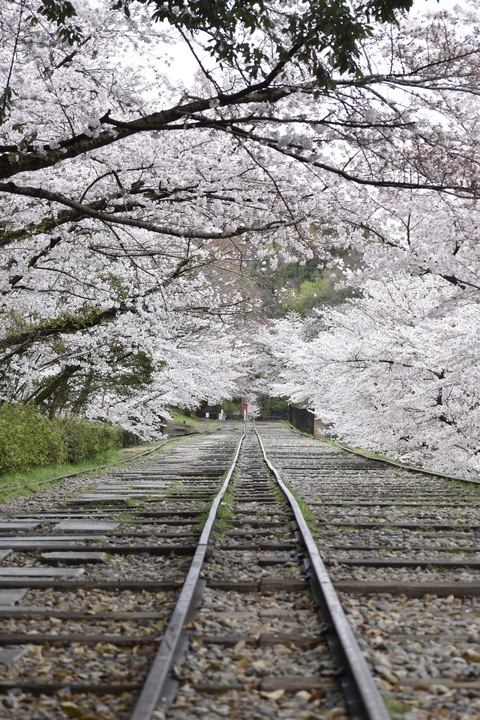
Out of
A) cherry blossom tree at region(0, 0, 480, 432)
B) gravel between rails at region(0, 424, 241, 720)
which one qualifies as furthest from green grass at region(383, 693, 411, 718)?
cherry blossom tree at region(0, 0, 480, 432)

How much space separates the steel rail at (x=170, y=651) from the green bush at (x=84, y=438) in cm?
1269

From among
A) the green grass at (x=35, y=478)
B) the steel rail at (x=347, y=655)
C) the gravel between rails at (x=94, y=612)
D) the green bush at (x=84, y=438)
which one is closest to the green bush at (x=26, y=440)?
the green grass at (x=35, y=478)

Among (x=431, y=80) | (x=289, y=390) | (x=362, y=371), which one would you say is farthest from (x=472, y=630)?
(x=289, y=390)

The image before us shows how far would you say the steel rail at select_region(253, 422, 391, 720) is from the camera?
3.23 metres

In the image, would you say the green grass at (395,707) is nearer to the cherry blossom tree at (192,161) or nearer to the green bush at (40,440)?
the cherry blossom tree at (192,161)

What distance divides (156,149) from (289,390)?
38.6 m

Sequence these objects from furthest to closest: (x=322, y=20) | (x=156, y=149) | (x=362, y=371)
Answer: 1. (x=362, y=371)
2. (x=156, y=149)
3. (x=322, y=20)

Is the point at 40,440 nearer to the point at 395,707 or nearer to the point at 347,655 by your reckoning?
the point at 347,655

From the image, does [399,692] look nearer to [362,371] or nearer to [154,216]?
[154,216]

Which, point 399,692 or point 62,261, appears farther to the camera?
point 62,261

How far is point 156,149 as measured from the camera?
10.5 metres

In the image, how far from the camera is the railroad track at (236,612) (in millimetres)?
3592

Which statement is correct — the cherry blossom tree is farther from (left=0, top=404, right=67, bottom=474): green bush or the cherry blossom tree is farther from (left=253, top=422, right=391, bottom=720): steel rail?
(left=253, top=422, right=391, bottom=720): steel rail

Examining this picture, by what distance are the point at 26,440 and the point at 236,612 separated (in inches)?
434
